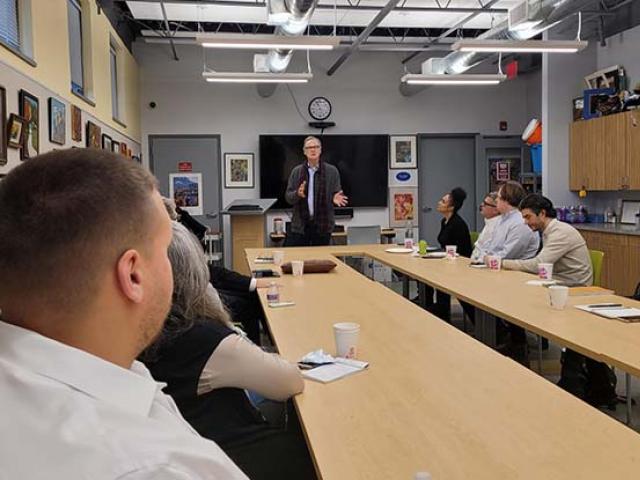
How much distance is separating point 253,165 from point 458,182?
11.0ft

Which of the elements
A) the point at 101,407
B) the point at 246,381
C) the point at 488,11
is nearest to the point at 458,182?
the point at 488,11

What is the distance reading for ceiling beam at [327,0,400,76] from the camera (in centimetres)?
621

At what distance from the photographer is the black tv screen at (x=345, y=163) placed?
9078 millimetres

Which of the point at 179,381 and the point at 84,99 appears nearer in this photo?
the point at 179,381

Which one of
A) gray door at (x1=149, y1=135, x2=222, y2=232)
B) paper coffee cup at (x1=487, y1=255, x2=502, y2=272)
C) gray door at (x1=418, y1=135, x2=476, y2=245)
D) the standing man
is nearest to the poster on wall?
gray door at (x1=149, y1=135, x2=222, y2=232)

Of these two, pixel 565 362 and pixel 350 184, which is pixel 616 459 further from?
pixel 350 184

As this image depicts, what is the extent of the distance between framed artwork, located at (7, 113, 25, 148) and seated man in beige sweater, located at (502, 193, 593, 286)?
3370mm

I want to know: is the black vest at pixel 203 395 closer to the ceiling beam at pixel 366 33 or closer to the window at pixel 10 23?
the window at pixel 10 23

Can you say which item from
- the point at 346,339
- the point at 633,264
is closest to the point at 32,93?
the point at 346,339

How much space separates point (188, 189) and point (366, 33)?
3680 millimetres

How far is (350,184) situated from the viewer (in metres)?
9.30

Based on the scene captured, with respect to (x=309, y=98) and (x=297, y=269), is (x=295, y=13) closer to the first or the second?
(x=297, y=269)

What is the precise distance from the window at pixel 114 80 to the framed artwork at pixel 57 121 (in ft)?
7.60

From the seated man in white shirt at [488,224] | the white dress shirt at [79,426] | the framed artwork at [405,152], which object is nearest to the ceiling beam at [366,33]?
the framed artwork at [405,152]
